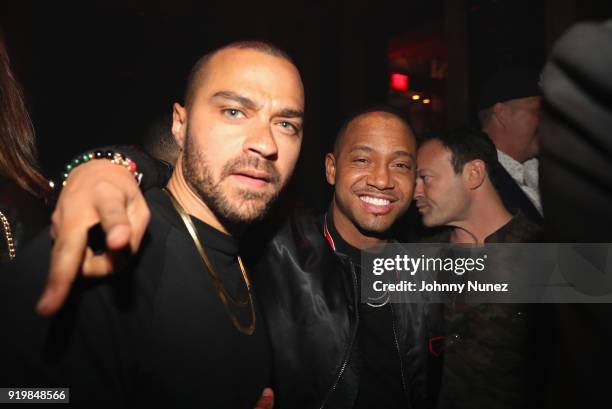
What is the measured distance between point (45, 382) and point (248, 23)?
7.93m

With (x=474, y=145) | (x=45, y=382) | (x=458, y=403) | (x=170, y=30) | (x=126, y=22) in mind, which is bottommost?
(x=458, y=403)

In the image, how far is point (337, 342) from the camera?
204 centimetres

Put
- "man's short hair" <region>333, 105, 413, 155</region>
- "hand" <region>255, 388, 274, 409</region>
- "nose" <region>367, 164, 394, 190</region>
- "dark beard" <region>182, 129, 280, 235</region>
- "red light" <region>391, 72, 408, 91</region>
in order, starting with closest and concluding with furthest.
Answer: "hand" <region>255, 388, 274, 409</region>
"dark beard" <region>182, 129, 280, 235</region>
"nose" <region>367, 164, 394, 190</region>
"man's short hair" <region>333, 105, 413, 155</region>
"red light" <region>391, 72, 408, 91</region>

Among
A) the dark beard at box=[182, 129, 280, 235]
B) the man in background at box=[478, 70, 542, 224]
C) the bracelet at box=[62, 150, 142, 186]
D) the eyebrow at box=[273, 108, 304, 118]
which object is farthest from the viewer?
the man in background at box=[478, 70, 542, 224]

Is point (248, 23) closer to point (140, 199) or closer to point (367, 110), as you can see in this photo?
point (367, 110)

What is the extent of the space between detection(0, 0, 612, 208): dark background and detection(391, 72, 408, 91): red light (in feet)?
0.92

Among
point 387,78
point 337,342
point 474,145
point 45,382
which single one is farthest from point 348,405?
point 387,78

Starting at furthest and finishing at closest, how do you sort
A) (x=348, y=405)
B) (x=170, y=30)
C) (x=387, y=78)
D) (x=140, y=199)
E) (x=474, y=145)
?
(x=387, y=78) < (x=170, y=30) < (x=474, y=145) < (x=348, y=405) < (x=140, y=199)

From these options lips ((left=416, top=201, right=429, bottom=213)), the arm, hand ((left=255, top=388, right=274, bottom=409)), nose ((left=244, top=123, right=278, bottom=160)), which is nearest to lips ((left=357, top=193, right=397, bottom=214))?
lips ((left=416, top=201, right=429, bottom=213))

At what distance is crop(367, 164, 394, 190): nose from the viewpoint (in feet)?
8.23

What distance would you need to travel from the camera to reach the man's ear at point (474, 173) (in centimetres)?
302

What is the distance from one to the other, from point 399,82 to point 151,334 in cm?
762

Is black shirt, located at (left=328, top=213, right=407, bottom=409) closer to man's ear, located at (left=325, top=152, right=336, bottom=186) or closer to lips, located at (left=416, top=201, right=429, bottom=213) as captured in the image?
man's ear, located at (left=325, top=152, right=336, bottom=186)

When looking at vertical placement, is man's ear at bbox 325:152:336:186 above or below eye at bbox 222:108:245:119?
above
